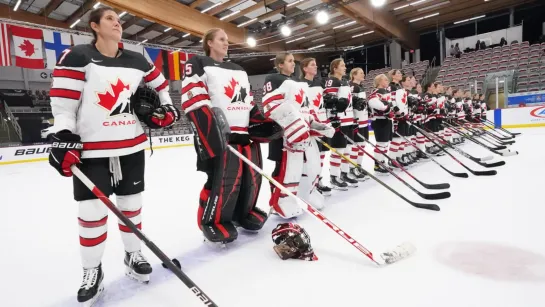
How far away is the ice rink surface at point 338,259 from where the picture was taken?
1.27 metres

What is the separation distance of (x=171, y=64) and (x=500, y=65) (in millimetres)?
10906

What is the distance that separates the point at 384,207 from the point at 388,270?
109 cm

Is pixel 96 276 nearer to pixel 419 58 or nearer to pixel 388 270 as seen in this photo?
pixel 388 270

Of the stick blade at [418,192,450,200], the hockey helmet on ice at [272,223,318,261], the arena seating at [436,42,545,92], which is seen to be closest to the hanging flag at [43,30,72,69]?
the hockey helmet on ice at [272,223,318,261]

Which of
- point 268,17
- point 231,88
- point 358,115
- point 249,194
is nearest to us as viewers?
point 231,88

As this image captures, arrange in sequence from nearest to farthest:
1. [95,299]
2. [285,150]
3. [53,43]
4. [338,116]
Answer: [95,299] → [285,150] → [338,116] → [53,43]

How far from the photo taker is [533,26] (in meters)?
12.8

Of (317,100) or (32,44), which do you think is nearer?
(317,100)

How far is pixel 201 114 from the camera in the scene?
5.67 ft

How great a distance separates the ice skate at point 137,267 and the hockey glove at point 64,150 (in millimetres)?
526

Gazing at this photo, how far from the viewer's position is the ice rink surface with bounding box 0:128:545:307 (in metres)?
1.27

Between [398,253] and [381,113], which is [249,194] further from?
[381,113]

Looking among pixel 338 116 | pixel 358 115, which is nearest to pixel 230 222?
pixel 338 116

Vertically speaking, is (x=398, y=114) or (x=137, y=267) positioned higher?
(x=398, y=114)
